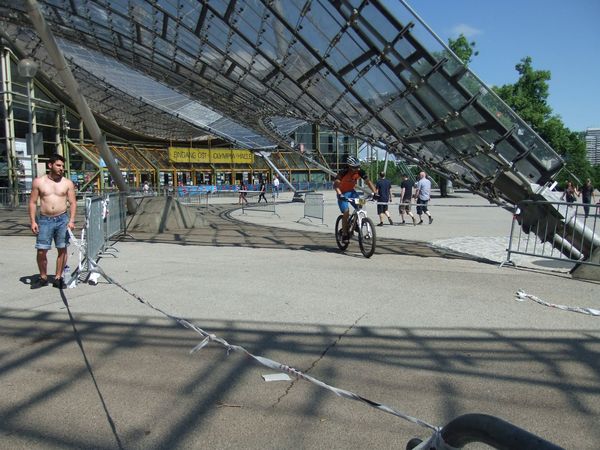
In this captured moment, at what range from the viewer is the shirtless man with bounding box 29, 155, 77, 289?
6469 mm

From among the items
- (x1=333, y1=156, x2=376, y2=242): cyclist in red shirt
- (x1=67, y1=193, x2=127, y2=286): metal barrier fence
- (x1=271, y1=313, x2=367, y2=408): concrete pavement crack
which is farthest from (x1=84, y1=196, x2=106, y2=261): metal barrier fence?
(x1=333, y1=156, x2=376, y2=242): cyclist in red shirt

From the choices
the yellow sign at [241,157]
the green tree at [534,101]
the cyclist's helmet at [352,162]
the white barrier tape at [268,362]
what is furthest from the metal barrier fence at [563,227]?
the yellow sign at [241,157]

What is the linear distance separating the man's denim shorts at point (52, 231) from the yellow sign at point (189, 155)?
48773 millimetres

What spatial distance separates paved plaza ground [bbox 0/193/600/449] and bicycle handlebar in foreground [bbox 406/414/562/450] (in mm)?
1107

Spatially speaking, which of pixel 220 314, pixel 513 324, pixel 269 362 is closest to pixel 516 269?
pixel 513 324

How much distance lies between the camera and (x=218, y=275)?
759 cm

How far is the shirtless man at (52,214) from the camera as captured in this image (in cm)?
647

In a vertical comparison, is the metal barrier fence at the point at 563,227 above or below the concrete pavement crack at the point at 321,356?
above

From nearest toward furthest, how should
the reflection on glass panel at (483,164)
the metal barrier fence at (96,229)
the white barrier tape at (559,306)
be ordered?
the white barrier tape at (559,306) < the metal barrier fence at (96,229) < the reflection on glass panel at (483,164)

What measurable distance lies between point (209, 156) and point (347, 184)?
160ft

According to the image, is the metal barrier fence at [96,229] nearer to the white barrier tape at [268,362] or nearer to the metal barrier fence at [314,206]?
the white barrier tape at [268,362]

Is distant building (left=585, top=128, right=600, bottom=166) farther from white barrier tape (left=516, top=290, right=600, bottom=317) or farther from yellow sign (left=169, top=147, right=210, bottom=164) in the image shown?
white barrier tape (left=516, top=290, right=600, bottom=317)

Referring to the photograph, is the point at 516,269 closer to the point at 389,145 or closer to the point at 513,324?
the point at 513,324

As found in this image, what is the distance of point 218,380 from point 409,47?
773cm
